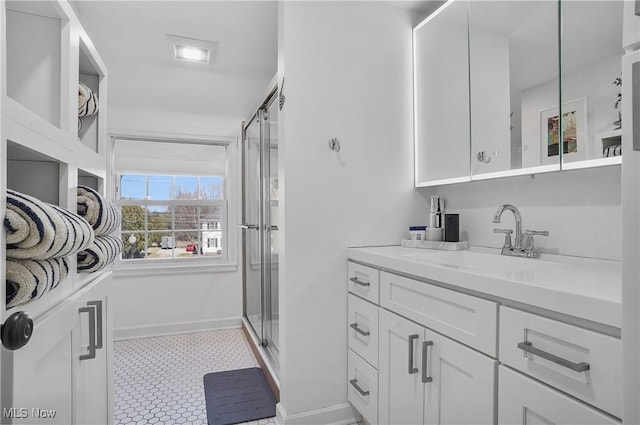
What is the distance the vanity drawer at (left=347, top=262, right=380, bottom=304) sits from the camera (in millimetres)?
1567

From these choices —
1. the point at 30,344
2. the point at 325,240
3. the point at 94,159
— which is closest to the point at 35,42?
the point at 94,159

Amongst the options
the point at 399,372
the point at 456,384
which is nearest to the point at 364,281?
the point at 399,372

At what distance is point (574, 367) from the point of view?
76 cm

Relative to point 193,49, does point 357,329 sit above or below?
below

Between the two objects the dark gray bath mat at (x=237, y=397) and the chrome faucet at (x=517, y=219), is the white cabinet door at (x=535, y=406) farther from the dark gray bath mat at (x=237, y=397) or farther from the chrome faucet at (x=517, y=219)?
the dark gray bath mat at (x=237, y=397)

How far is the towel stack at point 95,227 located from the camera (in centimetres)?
118

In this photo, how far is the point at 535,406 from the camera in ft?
2.82

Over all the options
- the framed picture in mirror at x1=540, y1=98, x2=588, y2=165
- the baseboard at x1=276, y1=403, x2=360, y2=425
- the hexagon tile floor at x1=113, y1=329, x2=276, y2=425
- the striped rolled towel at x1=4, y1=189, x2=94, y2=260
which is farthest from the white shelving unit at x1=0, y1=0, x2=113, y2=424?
the framed picture in mirror at x1=540, y1=98, x2=588, y2=165

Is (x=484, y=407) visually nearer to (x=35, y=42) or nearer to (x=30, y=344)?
(x=30, y=344)

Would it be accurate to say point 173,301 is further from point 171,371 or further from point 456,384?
point 456,384

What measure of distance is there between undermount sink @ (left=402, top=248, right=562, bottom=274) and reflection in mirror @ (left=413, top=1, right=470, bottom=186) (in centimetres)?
39

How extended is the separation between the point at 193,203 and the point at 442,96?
8.12ft

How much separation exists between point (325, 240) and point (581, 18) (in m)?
1.36

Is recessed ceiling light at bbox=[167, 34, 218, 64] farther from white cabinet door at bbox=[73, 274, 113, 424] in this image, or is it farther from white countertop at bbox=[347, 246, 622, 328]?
white countertop at bbox=[347, 246, 622, 328]
